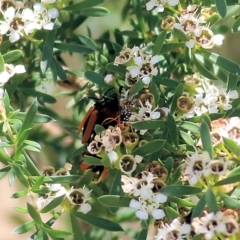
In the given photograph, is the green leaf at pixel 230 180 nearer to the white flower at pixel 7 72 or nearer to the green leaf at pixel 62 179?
the green leaf at pixel 62 179

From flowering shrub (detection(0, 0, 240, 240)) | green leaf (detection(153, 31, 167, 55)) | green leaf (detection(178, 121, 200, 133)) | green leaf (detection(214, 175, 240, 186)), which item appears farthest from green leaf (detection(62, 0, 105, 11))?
green leaf (detection(214, 175, 240, 186))

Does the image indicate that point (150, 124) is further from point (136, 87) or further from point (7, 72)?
point (7, 72)

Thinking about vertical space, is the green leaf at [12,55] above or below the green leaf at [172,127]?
above

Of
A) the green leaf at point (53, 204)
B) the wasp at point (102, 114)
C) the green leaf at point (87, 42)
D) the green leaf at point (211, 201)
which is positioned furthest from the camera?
the green leaf at point (87, 42)

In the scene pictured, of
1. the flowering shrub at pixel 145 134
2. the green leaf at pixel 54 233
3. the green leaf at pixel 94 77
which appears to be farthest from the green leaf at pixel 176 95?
the green leaf at pixel 54 233

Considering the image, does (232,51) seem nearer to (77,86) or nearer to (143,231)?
(77,86)

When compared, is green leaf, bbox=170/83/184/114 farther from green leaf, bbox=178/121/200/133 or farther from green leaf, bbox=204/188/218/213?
green leaf, bbox=204/188/218/213
